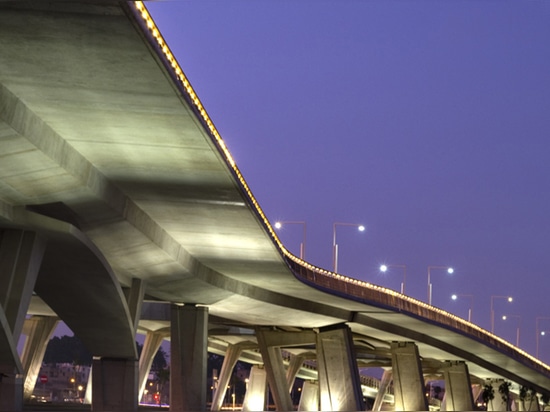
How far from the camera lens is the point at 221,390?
4968 inches

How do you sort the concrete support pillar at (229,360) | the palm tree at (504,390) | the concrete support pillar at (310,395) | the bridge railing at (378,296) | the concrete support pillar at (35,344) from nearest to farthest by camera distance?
the bridge railing at (378,296), the concrete support pillar at (35,344), the concrete support pillar at (229,360), the palm tree at (504,390), the concrete support pillar at (310,395)

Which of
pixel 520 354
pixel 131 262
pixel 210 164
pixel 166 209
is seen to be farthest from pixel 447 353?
pixel 210 164

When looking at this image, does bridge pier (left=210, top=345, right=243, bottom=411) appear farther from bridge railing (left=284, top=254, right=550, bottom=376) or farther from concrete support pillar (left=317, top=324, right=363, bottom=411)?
concrete support pillar (left=317, top=324, right=363, bottom=411)

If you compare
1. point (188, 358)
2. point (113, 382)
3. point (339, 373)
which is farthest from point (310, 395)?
point (113, 382)

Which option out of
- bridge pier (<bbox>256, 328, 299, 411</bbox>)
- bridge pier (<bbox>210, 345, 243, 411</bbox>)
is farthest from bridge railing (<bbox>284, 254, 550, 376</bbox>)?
bridge pier (<bbox>210, 345, 243, 411</bbox>)

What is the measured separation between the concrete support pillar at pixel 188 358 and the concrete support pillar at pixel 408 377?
33618 millimetres

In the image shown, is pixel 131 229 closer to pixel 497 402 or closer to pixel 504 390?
pixel 504 390

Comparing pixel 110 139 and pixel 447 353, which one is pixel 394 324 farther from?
pixel 110 139

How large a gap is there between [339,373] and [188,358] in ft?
67.0

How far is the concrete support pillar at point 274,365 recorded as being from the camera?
301 ft

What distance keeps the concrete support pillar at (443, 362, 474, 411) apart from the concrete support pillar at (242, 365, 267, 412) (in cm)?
2602

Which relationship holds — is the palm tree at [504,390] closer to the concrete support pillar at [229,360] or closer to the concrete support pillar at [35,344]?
the concrete support pillar at [229,360]

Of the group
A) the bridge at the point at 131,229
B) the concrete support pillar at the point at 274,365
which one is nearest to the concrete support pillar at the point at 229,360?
the concrete support pillar at the point at 274,365

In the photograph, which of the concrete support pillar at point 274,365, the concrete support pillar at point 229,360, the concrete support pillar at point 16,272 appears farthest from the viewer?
the concrete support pillar at point 229,360
